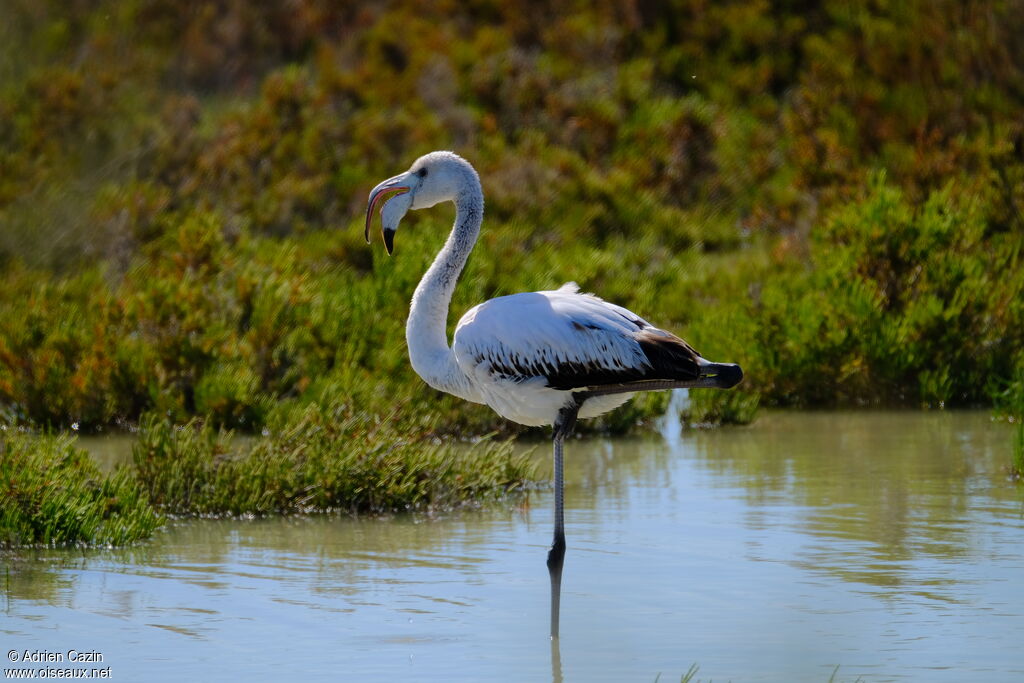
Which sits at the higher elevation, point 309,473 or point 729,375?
point 729,375

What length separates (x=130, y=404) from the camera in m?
10.2

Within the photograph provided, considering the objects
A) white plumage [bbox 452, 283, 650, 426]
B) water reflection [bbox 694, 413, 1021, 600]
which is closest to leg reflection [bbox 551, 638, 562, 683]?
white plumage [bbox 452, 283, 650, 426]

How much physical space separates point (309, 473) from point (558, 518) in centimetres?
200

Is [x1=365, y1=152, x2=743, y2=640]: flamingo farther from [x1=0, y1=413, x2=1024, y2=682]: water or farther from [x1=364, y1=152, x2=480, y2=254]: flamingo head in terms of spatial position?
[x1=0, y1=413, x2=1024, y2=682]: water

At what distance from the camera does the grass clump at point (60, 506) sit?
7.14 metres

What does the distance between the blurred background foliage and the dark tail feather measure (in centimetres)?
319

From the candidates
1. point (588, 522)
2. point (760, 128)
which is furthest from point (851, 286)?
point (760, 128)

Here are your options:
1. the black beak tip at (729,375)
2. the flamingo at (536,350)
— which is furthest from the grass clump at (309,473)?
the black beak tip at (729,375)

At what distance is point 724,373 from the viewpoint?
6105 millimetres

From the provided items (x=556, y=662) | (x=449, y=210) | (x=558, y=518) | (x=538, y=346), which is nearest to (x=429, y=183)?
(x=538, y=346)

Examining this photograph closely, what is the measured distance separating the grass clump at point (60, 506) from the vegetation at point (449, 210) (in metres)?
0.49

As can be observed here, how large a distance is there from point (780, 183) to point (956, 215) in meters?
5.76

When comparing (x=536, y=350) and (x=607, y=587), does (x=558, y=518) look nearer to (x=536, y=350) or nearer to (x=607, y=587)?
(x=607, y=587)

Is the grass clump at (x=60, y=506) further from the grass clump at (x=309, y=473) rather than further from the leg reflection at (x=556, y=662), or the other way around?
the leg reflection at (x=556, y=662)
